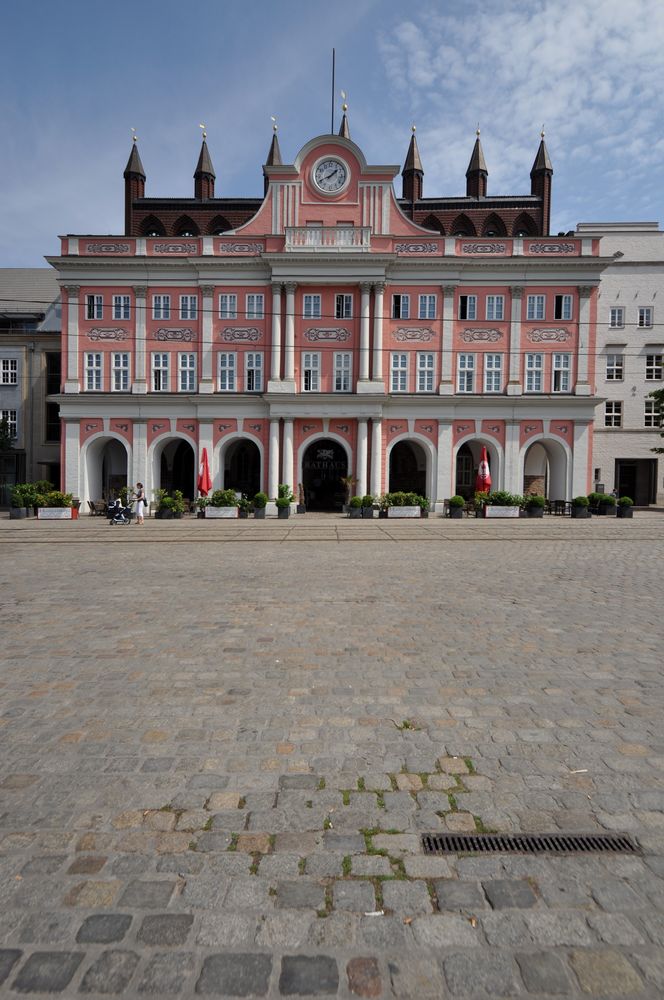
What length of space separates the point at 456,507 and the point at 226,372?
48.9 feet

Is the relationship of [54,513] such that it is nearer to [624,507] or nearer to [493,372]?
[493,372]

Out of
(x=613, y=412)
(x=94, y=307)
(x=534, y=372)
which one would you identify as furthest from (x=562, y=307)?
(x=94, y=307)

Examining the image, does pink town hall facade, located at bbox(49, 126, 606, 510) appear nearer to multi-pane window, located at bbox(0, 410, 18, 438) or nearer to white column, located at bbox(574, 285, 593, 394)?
white column, located at bbox(574, 285, 593, 394)

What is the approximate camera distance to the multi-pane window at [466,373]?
32.4m

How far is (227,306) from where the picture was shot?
32.4 m

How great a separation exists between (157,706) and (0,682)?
1.62 meters

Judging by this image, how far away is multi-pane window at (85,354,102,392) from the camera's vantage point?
32.6 meters

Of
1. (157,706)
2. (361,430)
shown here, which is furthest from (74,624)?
(361,430)

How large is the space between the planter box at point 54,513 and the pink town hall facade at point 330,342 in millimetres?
4710

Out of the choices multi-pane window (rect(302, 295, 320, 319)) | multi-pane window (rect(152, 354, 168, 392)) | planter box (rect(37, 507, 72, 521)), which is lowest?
planter box (rect(37, 507, 72, 521))

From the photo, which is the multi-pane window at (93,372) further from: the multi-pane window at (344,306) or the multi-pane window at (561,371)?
the multi-pane window at (561,371)

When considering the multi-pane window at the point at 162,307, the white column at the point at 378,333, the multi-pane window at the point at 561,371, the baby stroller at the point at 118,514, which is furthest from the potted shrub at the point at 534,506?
the multi-pane window at the point at 162,307

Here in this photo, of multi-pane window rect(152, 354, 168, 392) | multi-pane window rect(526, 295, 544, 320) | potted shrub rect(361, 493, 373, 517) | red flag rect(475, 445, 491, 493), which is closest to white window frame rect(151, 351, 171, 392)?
multi-pane window rect(152, 354, 168, 392)

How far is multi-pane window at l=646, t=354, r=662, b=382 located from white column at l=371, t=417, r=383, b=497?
2066 cm
